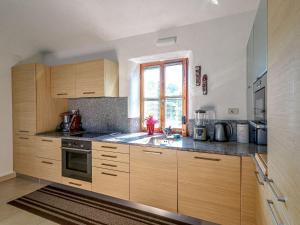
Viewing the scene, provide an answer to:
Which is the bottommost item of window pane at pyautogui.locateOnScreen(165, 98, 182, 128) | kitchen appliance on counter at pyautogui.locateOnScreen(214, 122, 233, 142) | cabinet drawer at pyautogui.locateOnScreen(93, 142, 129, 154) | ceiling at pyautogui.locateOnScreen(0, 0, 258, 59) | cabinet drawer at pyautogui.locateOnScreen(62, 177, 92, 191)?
cabinet drawer at pyautogui.locateOnScreen(62, 177, 92, 191)

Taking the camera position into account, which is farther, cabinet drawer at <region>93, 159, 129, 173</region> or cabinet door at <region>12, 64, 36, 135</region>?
cabinet door at <region>12, 64, 36, 135</region>

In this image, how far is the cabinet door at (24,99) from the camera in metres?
2.98

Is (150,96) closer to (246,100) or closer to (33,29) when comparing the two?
(246,100)

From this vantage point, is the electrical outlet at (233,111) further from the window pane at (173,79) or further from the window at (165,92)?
the window pane at (173,79)

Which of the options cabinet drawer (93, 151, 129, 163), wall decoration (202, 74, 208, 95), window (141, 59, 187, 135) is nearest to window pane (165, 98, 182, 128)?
window (141, 59, 187, 135)

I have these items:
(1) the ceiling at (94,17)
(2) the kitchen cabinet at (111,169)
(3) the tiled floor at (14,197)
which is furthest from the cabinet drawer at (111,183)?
(1) the ceiling at (94,17)

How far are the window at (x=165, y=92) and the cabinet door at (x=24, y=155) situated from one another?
1.88 m

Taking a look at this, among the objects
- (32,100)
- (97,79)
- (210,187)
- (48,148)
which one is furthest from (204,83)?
(32,100)

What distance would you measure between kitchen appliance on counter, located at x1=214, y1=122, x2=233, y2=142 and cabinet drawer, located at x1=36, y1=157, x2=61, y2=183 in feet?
7.43

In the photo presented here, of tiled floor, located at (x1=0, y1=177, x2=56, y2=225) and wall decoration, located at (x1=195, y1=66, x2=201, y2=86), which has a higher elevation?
wall decoration, located at (x1=195, y1=66, x2=201, y2=86)

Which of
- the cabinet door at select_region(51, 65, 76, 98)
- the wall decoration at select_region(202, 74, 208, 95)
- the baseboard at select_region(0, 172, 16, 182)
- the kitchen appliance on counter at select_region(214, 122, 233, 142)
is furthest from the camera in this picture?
the baseboard at select_region(0, 172, 16, 182)

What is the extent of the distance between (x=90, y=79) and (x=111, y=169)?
1.38 m

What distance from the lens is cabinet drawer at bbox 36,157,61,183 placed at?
2723 millimetres

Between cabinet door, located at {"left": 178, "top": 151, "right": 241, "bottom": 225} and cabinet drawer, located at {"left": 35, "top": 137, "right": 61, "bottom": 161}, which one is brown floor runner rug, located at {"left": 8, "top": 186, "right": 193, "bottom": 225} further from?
cabinet drawer, located at {"left": 35, "top": 137, "right": 61, "bottom": 161}
